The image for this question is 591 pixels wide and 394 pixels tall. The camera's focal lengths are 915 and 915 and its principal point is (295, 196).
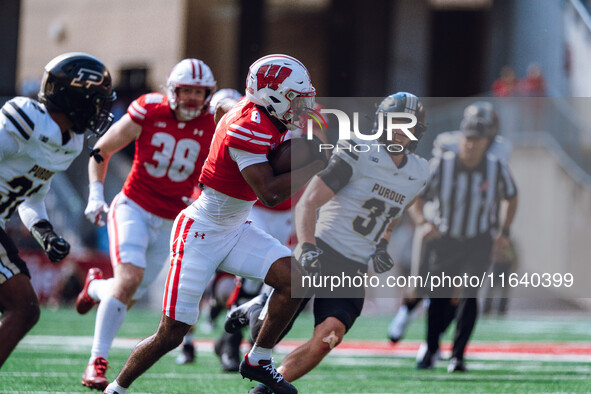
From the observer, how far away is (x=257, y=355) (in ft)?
14.4

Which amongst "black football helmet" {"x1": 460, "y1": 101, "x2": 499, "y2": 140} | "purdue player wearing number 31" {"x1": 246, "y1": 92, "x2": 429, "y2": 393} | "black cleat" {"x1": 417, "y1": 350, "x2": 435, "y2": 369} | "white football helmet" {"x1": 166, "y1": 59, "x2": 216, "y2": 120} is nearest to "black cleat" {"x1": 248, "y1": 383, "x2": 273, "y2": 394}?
"purdue player wearing number 31" {"x1": 246, "y1": 92, "x2": 429, "y2": 393}

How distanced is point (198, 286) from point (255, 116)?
2.79ft

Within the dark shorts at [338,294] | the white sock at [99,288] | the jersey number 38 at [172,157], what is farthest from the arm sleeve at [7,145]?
the dark shorts at [338,294]

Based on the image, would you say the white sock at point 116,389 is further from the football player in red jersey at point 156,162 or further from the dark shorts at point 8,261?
the football player in red jersey at point 156,162

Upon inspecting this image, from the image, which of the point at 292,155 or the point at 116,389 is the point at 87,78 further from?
the point at 116,389

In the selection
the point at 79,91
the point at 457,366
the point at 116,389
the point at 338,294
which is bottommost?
the point at 457,366

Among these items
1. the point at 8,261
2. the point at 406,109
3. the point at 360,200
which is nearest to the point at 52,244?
the point at 8,261

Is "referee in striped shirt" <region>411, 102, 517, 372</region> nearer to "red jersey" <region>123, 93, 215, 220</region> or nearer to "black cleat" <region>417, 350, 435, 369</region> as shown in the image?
"black cleat" <region>417, 350, 435, 369</region>

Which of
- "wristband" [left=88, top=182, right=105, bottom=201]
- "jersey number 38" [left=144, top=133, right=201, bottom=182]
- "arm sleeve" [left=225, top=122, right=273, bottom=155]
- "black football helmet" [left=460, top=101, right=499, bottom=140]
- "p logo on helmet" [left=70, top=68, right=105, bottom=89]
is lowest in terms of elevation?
"wristband" [left=88, top=182, right=105, bottom=201]

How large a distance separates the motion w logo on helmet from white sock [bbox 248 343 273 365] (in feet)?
4.09

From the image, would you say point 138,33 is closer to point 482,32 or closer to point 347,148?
point 482,32

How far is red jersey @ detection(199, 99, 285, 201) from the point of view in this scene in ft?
13.7

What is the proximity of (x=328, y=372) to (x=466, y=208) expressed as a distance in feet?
5.79

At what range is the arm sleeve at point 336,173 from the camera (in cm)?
502
